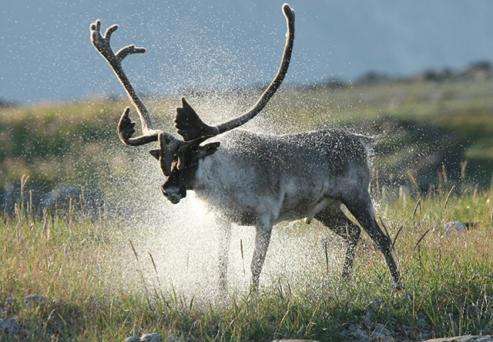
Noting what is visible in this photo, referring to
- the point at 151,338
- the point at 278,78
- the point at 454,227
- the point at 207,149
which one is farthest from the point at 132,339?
the point at 454,227

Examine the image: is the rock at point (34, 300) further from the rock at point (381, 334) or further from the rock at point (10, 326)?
the rock at point (381, 334)

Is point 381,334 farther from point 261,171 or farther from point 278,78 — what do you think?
point 278,78

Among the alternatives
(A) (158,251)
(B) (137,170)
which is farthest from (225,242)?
(B) (137,170)

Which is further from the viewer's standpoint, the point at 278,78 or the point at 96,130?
the point at 96,130

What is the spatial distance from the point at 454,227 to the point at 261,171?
3557 mm

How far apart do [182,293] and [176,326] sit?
58 centimetres

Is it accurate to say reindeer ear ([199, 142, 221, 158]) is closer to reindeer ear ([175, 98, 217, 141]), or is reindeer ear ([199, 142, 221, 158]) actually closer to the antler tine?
reindeer ear ([175, 98, 217, 141])

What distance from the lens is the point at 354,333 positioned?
9508 millimetres

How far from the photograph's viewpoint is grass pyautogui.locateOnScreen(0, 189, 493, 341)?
30.2ft

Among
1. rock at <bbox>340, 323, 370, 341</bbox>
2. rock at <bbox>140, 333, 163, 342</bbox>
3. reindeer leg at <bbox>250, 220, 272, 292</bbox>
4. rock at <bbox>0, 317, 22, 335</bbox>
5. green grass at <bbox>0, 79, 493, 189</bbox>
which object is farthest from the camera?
green grass at <bbox>0, 79, 493, 189</bbox>

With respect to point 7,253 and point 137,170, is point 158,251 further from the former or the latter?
point 137,170

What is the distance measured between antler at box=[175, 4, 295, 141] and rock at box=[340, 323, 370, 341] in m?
1.90

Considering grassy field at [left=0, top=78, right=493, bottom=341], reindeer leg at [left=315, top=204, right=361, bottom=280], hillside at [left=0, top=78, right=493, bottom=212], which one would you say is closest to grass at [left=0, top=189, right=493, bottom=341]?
grassy field at [left=0, top=78, right=493, bottom=341]

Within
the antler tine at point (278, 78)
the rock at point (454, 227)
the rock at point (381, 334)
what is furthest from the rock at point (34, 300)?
the rock at point (454, 227)
